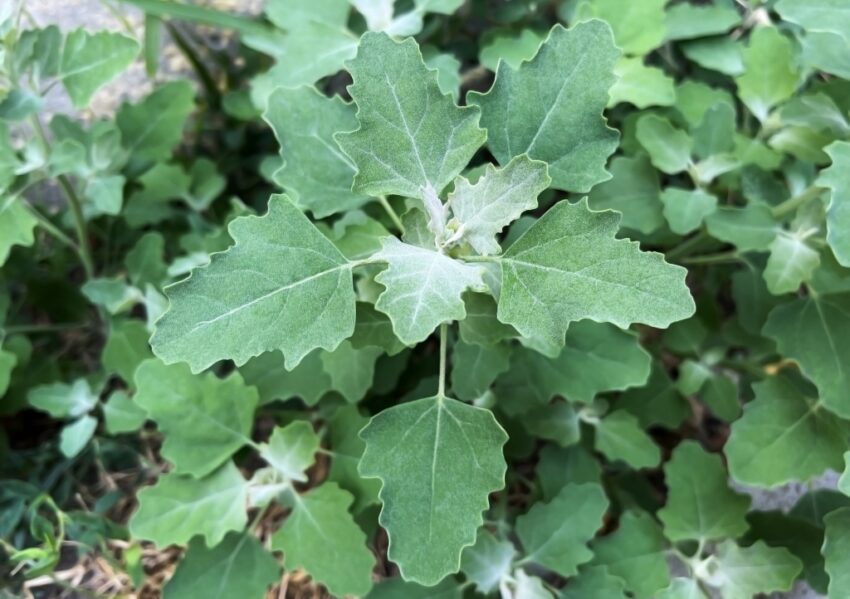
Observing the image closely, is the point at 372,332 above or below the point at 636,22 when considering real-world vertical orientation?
below

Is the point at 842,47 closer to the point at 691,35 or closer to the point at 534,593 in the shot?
the point at 691,35

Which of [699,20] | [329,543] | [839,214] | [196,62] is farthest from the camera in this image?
[196,62]

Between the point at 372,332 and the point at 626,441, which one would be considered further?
the point at 626,441

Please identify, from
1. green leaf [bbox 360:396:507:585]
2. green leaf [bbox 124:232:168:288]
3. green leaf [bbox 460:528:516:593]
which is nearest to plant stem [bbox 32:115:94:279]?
green leaf [bbox 124:232:168:288]

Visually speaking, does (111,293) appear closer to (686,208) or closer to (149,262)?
(149,262)

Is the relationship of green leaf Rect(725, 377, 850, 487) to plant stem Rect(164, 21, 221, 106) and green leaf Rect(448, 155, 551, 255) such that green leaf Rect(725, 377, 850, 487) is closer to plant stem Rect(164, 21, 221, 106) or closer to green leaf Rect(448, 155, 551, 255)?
green leaf Rect(448, 155, 551, 255)

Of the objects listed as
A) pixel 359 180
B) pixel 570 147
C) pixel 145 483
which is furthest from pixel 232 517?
pixel 570 147

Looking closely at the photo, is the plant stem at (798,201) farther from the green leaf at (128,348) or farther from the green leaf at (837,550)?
the green leaf at (128,348)

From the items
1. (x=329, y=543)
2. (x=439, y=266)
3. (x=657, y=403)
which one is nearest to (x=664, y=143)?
(x=657, y=403)
